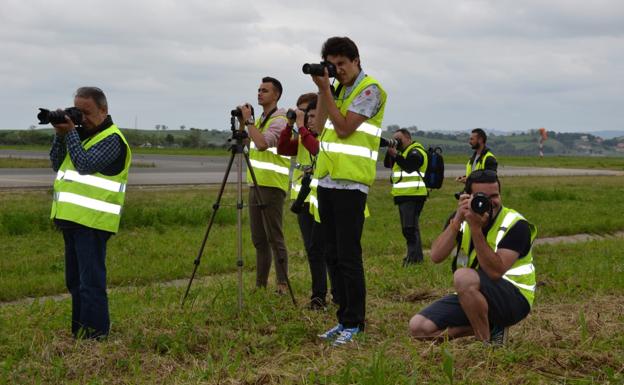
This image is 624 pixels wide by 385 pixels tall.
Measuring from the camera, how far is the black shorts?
5.19 m

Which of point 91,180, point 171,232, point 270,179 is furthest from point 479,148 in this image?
point 91,180

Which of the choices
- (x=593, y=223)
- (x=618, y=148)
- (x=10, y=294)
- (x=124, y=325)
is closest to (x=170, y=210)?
(x=10, y=294)

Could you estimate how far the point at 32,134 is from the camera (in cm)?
6606

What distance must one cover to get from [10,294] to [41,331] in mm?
2295

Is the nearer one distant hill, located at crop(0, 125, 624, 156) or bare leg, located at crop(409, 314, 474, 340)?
bare leg, located at crop(409, 314, 474, 340)

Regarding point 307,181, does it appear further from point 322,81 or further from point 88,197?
point 88,197

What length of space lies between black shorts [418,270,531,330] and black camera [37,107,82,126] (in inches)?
115

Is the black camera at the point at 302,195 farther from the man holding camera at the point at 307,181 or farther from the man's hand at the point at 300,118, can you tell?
the man's hand at the point at 300,118

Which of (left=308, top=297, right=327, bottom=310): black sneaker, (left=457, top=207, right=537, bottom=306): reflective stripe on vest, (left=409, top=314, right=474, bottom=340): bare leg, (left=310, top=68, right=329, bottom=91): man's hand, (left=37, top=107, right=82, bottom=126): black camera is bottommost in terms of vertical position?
(left=308, top=297, right=327, bottom=310): black sneaker

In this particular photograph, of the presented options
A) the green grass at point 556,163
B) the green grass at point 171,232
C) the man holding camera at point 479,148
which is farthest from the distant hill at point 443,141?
the man holding camera at point 479,148

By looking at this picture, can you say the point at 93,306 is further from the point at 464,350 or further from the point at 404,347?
the point at 464,350

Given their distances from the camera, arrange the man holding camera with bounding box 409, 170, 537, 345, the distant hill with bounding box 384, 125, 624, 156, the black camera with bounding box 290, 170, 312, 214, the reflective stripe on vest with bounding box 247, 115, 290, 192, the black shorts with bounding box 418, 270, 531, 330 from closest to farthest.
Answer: the man holding camera with bounding box 409, 170, 537, 345 < the black shorts with bounding box 418, 270, 531, 330 < the black camera with bounding box 290, 170, 312, 214 < the reflective stripe on vest with bounding box 247, 115, 290, 192 < the distant hill with bounding box 384, 125, 624, 156

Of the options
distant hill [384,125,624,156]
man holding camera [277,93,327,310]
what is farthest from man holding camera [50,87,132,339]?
distant hill [384,125,624,156]

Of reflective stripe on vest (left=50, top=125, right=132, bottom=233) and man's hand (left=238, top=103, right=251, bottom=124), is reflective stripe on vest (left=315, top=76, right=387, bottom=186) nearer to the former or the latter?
man's hand (left=238, top=103, right=251, bottom=124)
